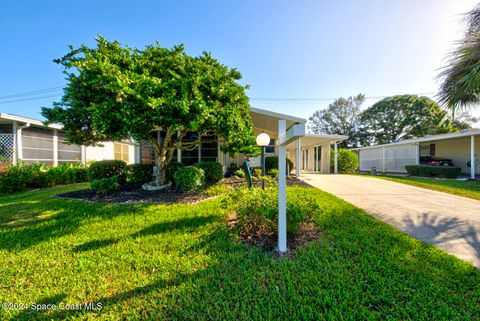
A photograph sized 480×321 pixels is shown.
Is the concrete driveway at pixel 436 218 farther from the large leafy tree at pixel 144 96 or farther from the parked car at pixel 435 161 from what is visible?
the parked car at pixel 435 161

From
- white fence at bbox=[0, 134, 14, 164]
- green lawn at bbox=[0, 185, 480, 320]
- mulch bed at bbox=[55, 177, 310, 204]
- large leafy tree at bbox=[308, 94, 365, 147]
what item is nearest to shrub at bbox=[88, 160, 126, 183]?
mulch bed at bbox=[55, 177, 310, 204]

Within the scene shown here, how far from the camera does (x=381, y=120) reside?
30.4 metres

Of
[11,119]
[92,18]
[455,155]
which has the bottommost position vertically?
[455,155]

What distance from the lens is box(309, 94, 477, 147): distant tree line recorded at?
84.0ft

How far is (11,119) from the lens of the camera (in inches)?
342

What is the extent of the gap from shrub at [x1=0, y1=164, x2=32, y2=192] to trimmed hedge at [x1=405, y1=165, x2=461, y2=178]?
22.1 meters

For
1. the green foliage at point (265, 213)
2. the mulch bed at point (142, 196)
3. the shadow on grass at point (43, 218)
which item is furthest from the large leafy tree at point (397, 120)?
the shadow on grass at point (43, 218)

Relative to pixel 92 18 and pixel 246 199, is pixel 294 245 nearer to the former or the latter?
pixel 246 199

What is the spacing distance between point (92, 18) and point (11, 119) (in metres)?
6.74

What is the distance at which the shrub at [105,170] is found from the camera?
278 inches

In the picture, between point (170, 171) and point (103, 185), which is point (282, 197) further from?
point (170, 171)

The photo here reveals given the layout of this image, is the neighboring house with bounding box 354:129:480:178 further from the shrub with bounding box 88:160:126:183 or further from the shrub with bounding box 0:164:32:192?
the shrub with bounding box 0:164:32:192

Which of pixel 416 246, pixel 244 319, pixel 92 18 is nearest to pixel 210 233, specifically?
pixel 244 319

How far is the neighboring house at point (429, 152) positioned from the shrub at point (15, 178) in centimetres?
2273
